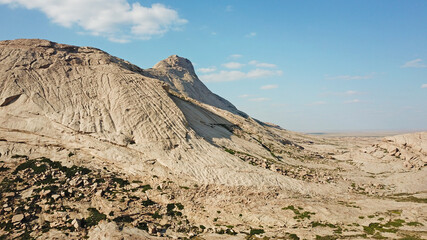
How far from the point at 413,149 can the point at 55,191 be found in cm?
5708

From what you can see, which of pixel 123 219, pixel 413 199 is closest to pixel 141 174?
pixel 123 219

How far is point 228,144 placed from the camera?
142ft

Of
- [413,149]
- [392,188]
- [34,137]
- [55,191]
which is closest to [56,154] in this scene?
[34,137]

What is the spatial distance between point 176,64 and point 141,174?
100828mm

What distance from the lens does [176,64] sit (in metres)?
127

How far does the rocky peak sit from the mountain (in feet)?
242

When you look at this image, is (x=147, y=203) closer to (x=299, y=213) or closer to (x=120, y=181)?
(x=120, y=181)

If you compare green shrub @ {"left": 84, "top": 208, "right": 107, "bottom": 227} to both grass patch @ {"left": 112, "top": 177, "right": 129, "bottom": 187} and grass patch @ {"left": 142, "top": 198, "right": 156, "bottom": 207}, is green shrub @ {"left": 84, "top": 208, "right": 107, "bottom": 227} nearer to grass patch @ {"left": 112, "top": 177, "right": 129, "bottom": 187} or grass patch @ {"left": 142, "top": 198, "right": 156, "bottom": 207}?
grass patch @ {"left": 142, "top": 198, "right": 156, "bottom": 207}

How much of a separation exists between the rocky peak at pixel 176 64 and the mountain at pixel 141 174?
2908 inches

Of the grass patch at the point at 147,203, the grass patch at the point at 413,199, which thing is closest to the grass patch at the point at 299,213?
the grass patch at the point at 413,199

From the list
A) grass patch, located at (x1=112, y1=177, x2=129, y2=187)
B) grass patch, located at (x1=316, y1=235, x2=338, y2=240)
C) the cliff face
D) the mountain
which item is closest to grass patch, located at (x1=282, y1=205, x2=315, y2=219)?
the mountain

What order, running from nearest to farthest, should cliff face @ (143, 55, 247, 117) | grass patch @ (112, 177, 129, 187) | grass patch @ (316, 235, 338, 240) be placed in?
grass patch @ (316, 235, 338, 240)
grass patch @ (112, 177, 129, 187)
cliff face @ (143, 55, 247, 117)

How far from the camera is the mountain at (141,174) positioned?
25.2m

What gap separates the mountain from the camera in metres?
25.2
